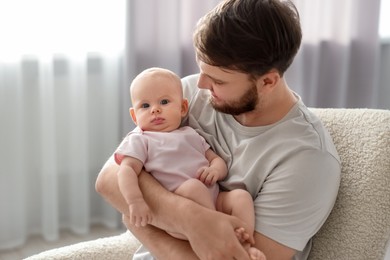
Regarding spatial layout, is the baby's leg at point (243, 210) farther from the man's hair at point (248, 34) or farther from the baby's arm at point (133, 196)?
the man's hair at point (248, 34)

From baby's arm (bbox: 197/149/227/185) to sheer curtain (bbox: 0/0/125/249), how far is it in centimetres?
136

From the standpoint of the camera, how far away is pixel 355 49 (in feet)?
10.3

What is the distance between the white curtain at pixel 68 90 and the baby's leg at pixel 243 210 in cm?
140

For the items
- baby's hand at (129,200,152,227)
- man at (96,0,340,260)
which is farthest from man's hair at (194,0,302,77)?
baby's hand at (129,200,152,227)

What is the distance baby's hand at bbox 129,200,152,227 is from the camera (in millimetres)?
1296

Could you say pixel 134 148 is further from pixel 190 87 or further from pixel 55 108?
pixel 55 108

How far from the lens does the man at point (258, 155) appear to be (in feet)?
4.16

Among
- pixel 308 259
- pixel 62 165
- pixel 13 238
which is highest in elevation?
pixel 308 259

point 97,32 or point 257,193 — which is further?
point 97,32

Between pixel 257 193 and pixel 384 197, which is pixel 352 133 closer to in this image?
pixel 384 197

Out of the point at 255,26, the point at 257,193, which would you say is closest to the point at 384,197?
the point at 257,193

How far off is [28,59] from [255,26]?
59.6 inches

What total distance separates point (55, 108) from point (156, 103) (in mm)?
1297

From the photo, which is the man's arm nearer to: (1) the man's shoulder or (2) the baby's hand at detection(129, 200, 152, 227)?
(2) the baby's hand at detection(129, 200, 152, 227)
